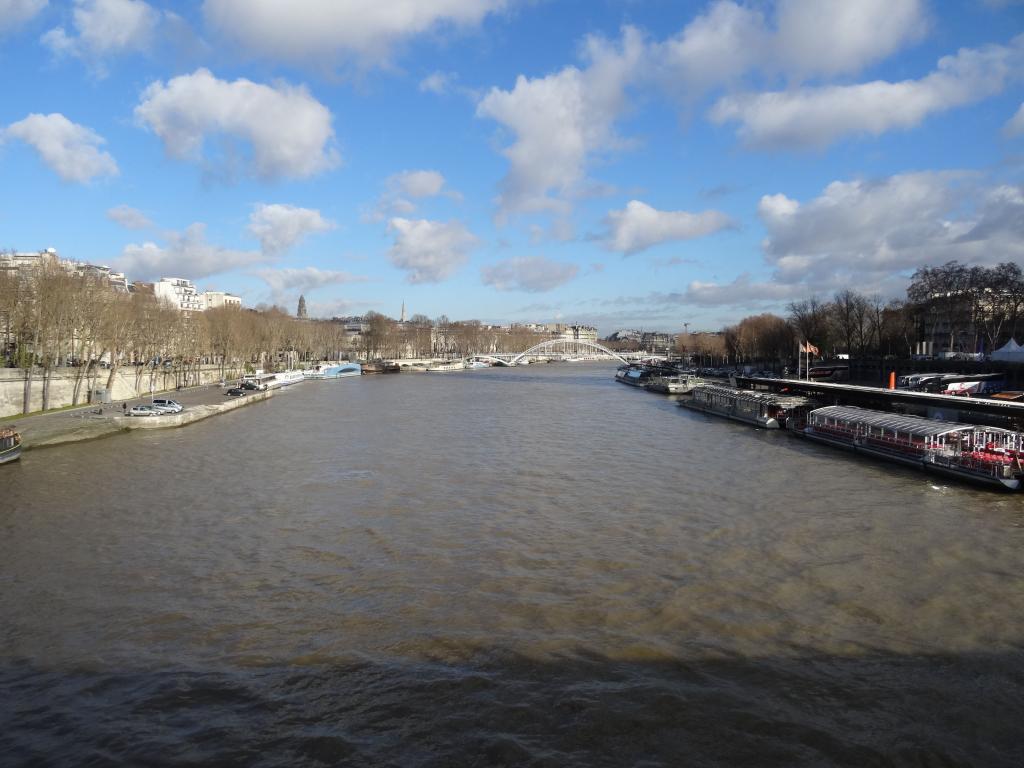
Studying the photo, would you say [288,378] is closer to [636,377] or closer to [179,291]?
[636,377]

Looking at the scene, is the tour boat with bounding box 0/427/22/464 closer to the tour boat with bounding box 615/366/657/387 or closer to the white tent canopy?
the white tent canopy

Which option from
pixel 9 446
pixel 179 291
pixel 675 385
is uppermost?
pixel 179 291

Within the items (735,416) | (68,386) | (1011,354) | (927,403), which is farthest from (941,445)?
(68,386)

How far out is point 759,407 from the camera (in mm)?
37500

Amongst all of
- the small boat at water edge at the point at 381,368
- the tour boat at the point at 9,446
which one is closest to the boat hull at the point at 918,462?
the tour boat at the point at 9,446

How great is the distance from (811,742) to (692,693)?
4.39 ft

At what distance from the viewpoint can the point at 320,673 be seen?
8.62 metres

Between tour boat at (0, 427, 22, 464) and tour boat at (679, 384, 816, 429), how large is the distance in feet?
99.7

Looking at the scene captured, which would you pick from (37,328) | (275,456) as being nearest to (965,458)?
(275,456)

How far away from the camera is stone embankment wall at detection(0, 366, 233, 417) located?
33.1 meters

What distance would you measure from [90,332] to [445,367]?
77.0 m

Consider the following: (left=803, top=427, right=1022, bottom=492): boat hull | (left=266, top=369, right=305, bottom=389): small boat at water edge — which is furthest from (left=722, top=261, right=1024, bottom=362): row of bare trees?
(left=266, top=369, right=305, bottom=389): small boat at water edge

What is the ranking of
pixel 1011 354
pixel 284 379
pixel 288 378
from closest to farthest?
pixel 1011 354 → pixel 284 379 → pixel 288 378

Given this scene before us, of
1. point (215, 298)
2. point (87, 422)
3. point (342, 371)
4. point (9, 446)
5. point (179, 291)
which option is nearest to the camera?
point (9, 446)
